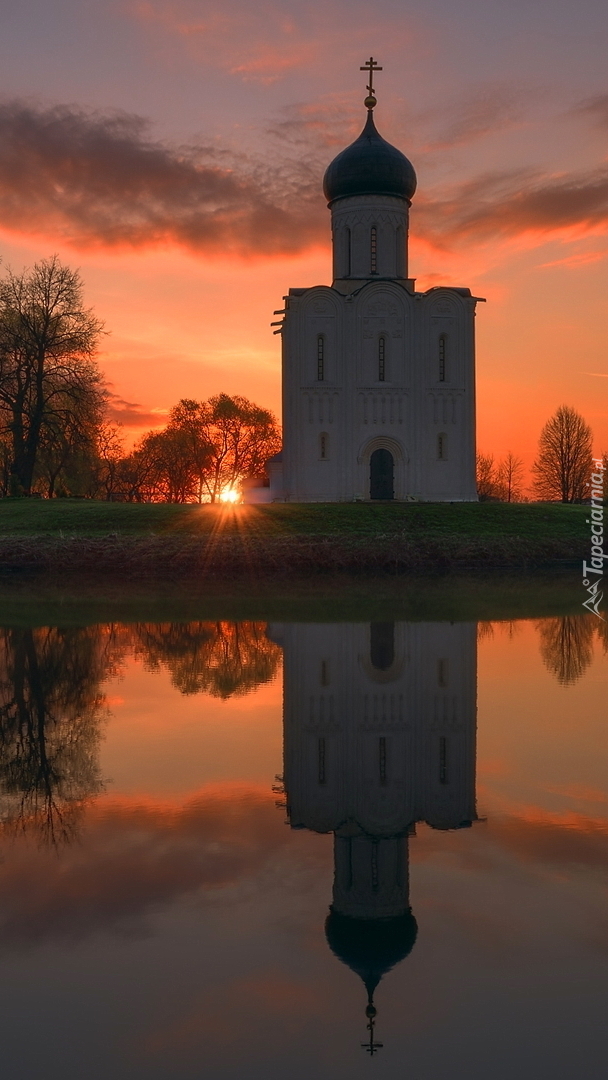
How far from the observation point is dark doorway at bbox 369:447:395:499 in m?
39.3

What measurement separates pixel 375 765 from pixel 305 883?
2194 millimetres

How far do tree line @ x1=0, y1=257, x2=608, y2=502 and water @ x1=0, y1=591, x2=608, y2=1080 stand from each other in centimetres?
3584

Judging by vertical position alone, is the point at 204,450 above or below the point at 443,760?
above

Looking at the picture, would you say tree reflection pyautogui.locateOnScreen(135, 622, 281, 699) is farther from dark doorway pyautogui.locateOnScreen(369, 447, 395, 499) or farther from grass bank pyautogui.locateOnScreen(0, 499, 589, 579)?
dark doorway pyautogui.locateOnScreen(369, 447, 395, 499)

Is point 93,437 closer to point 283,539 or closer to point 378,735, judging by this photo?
point 283,539

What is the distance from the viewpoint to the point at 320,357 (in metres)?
38.9

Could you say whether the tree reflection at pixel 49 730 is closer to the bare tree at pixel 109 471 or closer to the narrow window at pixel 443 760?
the narrow window at pixel 443 760

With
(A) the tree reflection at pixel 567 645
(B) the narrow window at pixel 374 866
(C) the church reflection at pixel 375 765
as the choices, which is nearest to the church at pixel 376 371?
(A) the tree reflection at pixel 567 645

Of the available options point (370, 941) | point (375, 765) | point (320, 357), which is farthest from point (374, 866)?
point (320, 357)

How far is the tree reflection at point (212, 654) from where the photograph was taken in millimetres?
10453

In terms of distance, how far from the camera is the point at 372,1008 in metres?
3.78

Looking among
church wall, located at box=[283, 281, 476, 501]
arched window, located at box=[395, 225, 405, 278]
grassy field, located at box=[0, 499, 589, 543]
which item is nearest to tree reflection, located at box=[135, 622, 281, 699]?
grassy field, located at box=[0, 499, 589, 543]

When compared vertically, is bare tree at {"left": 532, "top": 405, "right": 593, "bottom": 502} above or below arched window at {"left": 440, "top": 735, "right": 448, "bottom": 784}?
above

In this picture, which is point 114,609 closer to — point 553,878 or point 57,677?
point 57,677
